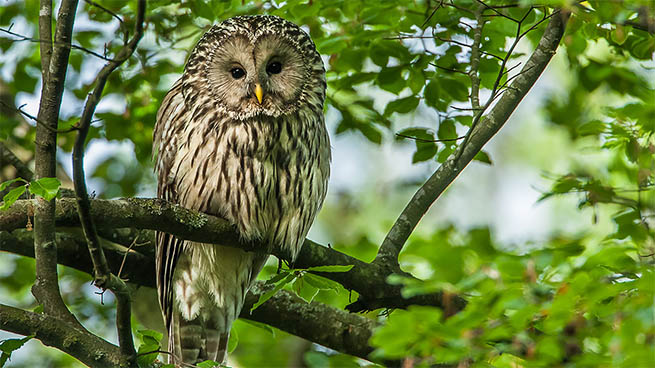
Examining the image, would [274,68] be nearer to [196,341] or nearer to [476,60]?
[476,60]

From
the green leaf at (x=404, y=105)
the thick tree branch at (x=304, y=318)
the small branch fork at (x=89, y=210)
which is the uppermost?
the green leaf at (x=404, y=105)

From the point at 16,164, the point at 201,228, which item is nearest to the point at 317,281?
the point at 201,228

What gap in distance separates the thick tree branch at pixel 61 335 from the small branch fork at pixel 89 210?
0.20 meters

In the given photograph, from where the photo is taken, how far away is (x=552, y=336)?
246cm

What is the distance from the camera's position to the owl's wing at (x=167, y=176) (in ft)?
14.7

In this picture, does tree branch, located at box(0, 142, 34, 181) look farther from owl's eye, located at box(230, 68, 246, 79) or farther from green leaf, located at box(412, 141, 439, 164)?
green leaf, located at box(412, 141, 439, 164)

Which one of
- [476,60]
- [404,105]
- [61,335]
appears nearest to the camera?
[61,335]

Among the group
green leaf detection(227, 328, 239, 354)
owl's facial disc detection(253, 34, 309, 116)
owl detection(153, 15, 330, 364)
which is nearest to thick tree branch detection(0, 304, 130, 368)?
owl detection(153, 15, 330, 364)

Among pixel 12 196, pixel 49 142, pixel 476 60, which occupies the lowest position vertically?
pixel 12 196

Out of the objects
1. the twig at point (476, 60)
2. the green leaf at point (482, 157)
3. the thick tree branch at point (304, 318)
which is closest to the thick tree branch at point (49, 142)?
the thick tree branch at point (304, 318)

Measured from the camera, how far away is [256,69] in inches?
178

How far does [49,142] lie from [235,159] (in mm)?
1301

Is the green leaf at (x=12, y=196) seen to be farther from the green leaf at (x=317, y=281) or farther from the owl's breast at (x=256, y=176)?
the owl's breast at (x=256, y=176)

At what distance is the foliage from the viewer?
239 cm
